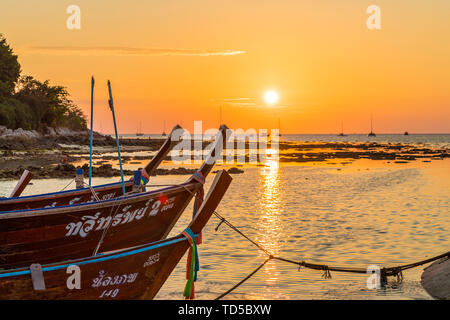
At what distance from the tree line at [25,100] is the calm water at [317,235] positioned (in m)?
53.0

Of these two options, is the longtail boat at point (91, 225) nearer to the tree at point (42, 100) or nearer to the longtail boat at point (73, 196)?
the longtail boat at point (73, 196)

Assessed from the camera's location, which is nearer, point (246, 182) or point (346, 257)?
point (346, 257)

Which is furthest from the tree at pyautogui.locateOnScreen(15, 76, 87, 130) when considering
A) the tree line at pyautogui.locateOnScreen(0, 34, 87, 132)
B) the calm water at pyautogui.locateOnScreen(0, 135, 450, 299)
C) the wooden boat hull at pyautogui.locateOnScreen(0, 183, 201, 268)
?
the wooden boat hull at pyautogui.locateOnScreen(0, 183, 201, 268)

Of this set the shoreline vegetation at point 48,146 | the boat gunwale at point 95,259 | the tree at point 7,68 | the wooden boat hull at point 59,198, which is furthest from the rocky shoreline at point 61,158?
the boat gunwale at point 95,259

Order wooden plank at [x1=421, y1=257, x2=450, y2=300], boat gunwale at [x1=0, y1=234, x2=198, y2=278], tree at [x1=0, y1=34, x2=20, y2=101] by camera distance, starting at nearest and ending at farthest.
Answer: boat gunwale at [x1=0, y1=234, x2=198, y2=278]
wooden plank at [x1=421, y1=257, x2=450, y2=300]
tree at [x1=0, y1=34, x2=20, y2=101]

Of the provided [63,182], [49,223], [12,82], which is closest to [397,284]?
[49,223]

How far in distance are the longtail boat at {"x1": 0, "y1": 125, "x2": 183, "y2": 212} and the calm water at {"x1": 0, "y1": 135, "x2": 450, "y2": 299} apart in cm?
233

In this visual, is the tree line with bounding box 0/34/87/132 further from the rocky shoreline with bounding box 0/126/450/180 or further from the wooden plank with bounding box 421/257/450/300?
the wooden plank with bounding box 421/257/450/300

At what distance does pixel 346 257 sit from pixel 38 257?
7.73 m

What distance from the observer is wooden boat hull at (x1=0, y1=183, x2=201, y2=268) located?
9.29 metres

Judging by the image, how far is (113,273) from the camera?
8.15m

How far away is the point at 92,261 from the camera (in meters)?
7.76

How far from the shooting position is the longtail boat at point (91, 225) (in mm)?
9289
